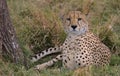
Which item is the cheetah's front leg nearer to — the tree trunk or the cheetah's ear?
the tree trunk

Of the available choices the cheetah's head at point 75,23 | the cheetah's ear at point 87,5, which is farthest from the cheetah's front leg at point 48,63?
the cheetah's ear at point 87,5

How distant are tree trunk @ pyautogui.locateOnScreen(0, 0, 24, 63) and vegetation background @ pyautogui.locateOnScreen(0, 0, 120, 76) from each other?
0.33 ft

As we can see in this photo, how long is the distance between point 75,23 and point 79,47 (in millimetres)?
280

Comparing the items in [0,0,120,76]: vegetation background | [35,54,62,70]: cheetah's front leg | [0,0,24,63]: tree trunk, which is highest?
[0,0,24,63]: tree trunk

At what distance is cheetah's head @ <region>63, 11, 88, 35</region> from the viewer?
16.4ft

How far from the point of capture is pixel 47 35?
5.74 metres

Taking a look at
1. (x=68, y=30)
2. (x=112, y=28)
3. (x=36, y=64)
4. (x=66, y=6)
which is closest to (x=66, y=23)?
(x=68, y=30)

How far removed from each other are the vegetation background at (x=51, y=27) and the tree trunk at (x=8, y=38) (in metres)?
0.10

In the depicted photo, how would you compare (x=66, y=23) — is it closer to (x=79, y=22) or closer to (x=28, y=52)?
(x=79, y=22)

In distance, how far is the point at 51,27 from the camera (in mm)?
5801

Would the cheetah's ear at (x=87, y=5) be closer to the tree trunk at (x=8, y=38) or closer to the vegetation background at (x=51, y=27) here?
the vegetation background at (x=51, y=27)

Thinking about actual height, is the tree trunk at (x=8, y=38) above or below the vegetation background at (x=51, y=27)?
above

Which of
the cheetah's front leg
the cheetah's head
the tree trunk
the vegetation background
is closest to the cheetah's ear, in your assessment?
the vegetation background

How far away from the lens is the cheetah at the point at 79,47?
198 inches
